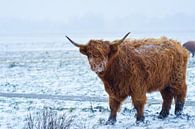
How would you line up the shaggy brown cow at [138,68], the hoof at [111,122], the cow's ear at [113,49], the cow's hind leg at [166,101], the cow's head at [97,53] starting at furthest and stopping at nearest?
the cow's hind leg at [166,101] < the hoof at [111,122] < the cow's ear at [113,49] < the shaggy brown cow at [138,68] < the cow's head at [97,53]

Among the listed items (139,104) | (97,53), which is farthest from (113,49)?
(139,104)

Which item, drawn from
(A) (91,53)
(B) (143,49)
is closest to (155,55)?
(B) (143,49)

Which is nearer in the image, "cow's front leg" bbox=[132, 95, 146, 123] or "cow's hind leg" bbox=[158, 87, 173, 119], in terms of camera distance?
"cow's front leg" bbox=[132, 95, 146, 123]

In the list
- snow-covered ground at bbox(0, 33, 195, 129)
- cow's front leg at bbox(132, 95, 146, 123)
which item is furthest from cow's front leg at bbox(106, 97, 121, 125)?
cow's front leg at bbox(132, 95, 146, 123)

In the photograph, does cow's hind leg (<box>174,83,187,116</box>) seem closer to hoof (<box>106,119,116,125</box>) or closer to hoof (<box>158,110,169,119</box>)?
hoof (<box>158,110,169,119</box>)

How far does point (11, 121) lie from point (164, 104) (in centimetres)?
367

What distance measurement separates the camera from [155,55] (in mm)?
10242

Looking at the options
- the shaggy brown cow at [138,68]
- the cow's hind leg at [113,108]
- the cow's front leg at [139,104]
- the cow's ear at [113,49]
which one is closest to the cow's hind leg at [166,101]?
the shaggy brown cow at [138,68]

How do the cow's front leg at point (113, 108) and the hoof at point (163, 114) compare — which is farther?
the hoof at point (163, 114)

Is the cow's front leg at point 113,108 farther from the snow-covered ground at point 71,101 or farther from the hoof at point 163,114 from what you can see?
the hoof at point 163,114

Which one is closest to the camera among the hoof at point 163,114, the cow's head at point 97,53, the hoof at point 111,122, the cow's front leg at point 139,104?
the cow's head at point 97,53

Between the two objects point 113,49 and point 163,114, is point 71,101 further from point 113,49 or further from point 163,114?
point 113,49

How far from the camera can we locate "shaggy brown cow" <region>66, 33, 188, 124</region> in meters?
9.26

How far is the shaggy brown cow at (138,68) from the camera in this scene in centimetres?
926
